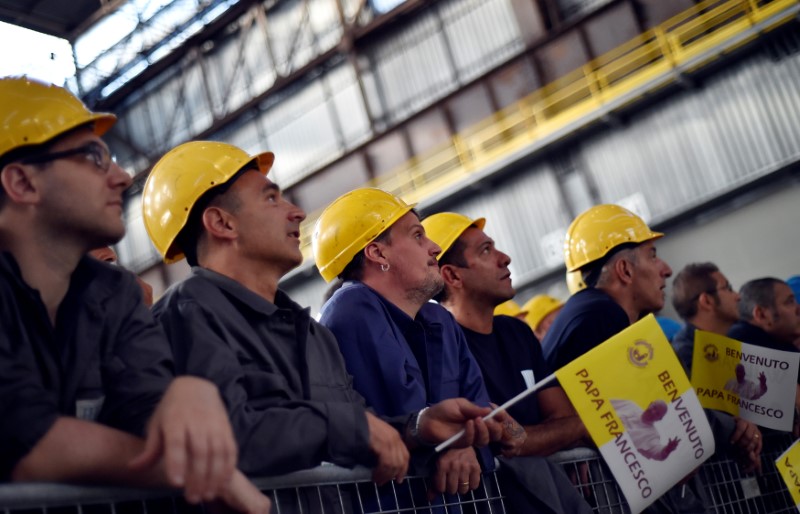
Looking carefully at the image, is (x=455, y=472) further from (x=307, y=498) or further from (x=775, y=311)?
(x=775, y=311)

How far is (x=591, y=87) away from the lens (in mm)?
17281

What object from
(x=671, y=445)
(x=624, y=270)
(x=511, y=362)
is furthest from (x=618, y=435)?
(x=624, y=270)

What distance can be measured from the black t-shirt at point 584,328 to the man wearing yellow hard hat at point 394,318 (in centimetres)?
97

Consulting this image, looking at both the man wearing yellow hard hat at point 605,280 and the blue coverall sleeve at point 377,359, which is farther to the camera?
the man wearing yellow hard hat at point 605,280

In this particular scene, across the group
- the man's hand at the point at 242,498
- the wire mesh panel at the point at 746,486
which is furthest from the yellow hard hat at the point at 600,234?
the man's hand at the point at 242,498

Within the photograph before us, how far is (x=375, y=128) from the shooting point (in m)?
21.3

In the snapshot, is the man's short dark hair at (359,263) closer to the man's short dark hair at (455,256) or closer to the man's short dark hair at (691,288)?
the man's short dark hair at (455,256)

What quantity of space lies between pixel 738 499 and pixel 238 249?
3.05 meters

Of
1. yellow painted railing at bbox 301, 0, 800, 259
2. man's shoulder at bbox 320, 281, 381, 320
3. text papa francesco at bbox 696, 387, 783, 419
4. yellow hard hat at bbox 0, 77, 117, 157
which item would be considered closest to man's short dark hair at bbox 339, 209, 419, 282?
man's shoulder at bbox 320, 281, 381, 320

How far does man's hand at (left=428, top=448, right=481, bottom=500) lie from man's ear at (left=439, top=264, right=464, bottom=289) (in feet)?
7.59

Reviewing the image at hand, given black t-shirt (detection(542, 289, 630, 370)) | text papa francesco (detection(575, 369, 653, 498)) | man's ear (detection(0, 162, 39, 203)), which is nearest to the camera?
man's ear (detection(0, 162, 39, 203))

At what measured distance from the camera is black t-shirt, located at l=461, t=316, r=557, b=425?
4613mm

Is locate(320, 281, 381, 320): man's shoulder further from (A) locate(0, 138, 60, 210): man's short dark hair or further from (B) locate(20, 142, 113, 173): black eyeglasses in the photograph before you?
(A) locate(0, 138, 60, 210): man's short dark hair

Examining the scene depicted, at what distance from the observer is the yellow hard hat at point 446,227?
5.50 metres
